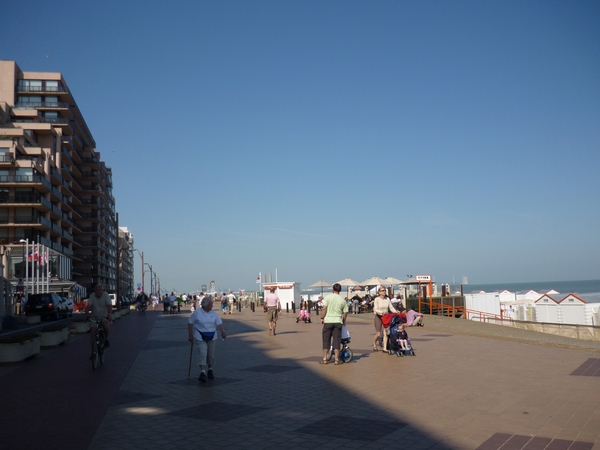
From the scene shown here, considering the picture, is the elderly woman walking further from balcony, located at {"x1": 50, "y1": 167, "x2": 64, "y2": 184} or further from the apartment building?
balcony, located at {"x1": 50, "y1": 167, "x2": 64, "y2": 184}

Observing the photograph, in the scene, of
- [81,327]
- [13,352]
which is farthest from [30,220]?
[13,352]

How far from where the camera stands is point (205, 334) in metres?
10.1

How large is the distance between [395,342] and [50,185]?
2437 inches

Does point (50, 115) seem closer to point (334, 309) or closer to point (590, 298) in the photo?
point (590, 298)

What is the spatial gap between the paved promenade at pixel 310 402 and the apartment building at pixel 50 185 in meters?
32.9

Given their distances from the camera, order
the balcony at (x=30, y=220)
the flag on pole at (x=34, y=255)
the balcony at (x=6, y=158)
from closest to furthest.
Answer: the flag on pole at (x=34, y=255)
the balcony at (x=6, y=158)
the balcony at (x=30, y=220)

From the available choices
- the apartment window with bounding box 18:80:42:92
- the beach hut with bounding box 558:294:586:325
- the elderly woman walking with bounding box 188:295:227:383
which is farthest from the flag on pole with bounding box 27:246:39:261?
the apartment window with bounding box 18:80:42:92

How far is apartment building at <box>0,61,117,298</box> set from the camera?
6075 centimetres

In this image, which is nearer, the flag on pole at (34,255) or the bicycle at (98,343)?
the bicycle at (98,343)

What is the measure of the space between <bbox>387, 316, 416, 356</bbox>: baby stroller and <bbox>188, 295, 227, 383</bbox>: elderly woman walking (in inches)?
191

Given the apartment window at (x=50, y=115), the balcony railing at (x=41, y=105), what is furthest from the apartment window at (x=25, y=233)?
the apartment window at (x=50, y=115)

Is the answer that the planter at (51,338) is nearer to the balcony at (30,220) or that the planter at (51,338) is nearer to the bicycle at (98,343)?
the bicycle at (98,343)

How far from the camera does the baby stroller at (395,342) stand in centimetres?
1358

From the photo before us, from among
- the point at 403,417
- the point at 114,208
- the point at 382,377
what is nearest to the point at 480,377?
the point at 382,377
